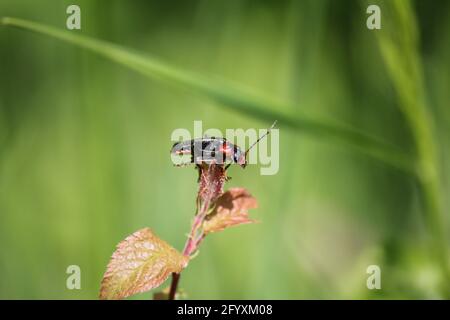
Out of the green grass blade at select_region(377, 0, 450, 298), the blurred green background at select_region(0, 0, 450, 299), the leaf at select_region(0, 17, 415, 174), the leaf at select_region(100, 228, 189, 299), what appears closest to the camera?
the leaf at select_region(100, 228, 189, 299)

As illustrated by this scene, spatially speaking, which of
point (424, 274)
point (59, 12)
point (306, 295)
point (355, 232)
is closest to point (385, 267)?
point (424, 274)

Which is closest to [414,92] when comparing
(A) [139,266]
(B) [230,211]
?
(B) [230,211]

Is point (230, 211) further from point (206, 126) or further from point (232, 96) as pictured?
point (206, 126)

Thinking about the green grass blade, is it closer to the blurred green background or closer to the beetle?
the blurred green background

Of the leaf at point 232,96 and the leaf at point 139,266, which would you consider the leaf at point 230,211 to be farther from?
the leaf at point 232,96

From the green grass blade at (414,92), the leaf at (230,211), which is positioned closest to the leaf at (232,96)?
the green grass blade at (414,92)

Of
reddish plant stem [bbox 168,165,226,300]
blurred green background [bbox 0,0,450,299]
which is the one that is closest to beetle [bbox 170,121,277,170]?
reddish plant stem [bbox 168,165,226,300]
